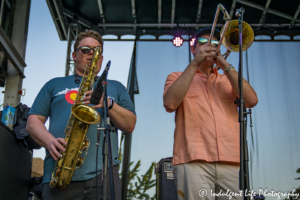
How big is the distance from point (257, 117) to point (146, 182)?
7.52 feet

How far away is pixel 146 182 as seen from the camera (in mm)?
5070

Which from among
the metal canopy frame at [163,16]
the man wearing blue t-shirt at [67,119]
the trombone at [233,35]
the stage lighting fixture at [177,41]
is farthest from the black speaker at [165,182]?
the metal canopy frame at [163,16]

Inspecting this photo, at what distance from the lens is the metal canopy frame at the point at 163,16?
596 centimetres

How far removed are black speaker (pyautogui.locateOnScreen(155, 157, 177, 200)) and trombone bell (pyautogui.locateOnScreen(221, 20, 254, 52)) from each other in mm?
1645

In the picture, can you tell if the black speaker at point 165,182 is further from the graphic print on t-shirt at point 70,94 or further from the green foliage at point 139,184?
the graphic print on t-shirt at point 70,94

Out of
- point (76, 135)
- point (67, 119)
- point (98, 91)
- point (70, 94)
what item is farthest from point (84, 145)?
point (98, 91)

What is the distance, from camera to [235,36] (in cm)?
306

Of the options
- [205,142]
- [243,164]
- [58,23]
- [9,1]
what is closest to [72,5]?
[58,23]

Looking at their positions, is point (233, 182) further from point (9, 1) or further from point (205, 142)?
point (9, 1)

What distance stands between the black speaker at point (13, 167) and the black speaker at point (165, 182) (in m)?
1.59

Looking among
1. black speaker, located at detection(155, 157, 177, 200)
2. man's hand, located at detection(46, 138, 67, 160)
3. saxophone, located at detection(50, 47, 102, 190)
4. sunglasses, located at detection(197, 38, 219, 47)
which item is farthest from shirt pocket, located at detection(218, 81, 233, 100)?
black speaker, located at detection(155, 157, 177, 200)

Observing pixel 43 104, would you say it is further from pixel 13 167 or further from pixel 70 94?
pixel 13 167

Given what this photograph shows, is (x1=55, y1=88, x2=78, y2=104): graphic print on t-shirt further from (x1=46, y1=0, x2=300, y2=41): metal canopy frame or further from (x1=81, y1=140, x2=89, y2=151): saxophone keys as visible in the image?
(x1=46, y1=0, x2=300, y2=41): metal canopy frame

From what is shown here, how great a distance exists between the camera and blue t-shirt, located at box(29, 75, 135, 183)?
222cm
